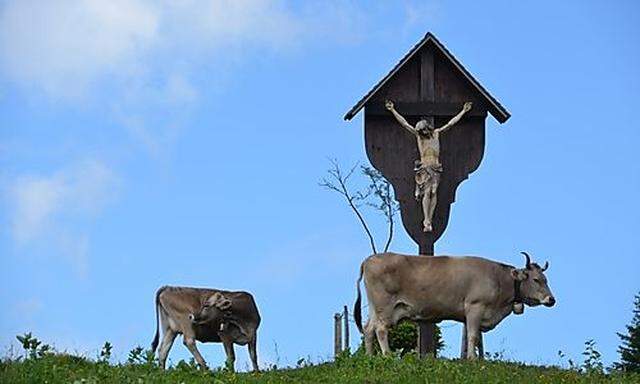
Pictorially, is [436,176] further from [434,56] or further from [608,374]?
[608,374]

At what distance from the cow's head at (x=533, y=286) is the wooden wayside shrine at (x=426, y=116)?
191cm

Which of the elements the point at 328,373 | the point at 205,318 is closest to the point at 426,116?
the point at 205,318

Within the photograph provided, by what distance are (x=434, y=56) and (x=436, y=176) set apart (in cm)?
214

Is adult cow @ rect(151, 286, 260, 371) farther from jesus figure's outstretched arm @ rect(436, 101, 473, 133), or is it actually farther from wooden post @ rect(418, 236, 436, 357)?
jesus figure's outstretched arm @ rect(436, 101, 473, 133)

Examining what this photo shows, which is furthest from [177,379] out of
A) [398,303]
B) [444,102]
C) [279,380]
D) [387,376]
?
[444,102]

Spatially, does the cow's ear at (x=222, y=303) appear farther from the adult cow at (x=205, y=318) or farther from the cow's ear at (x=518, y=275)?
the cow's ear at (x=518, y=275)

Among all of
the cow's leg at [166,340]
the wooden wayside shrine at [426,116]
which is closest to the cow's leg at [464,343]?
the wooden wayside shrine at [426,116]

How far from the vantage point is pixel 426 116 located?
2042 centimetres

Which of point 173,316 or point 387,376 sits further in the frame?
point 173,316

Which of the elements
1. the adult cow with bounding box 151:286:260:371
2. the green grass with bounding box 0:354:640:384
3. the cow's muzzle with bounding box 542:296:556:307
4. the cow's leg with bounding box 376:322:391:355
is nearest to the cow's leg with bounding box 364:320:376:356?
the cow's leg with bounding box 376:322:391:355

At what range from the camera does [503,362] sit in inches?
666

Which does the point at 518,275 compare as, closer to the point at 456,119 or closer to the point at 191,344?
the point at 456,119

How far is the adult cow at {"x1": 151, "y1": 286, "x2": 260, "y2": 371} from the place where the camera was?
756 inches

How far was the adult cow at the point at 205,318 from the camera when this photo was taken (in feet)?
63.0
